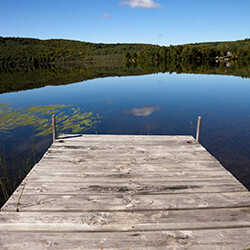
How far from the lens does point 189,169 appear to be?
17.3 ft

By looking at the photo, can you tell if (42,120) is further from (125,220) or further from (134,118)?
(125,220)

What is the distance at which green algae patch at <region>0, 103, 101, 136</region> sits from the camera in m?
11.1

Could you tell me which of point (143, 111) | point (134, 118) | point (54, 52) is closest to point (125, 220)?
point (134, 118)

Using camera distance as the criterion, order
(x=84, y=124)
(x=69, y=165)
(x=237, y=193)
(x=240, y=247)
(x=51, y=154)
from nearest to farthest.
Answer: (x=240, y=247) → (x=237, y=193) → (x=69, y=165) → (x=51, y=154) → (x=84, y=124)

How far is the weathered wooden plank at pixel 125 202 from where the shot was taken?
12.2 ft

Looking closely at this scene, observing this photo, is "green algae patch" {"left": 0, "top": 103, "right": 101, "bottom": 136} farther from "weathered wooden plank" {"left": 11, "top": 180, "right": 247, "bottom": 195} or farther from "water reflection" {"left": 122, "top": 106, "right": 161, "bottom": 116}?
"weathered wooden plank" {"left": 11, "top": 180, "right": 247, "bottom": 195}

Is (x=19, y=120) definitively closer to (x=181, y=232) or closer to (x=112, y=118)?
(x=112, y=118)

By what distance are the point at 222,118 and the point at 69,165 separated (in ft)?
39.2

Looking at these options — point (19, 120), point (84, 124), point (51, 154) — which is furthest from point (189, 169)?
point (19, 120)

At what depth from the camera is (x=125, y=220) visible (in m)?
3.41

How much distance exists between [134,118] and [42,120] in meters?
6.16

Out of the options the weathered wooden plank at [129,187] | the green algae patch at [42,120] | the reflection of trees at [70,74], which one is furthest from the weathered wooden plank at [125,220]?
the reflection of trees at [70,74]

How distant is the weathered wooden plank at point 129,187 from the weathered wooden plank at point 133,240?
3.74 feet

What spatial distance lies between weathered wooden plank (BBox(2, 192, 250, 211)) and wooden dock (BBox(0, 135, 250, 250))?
2cm
